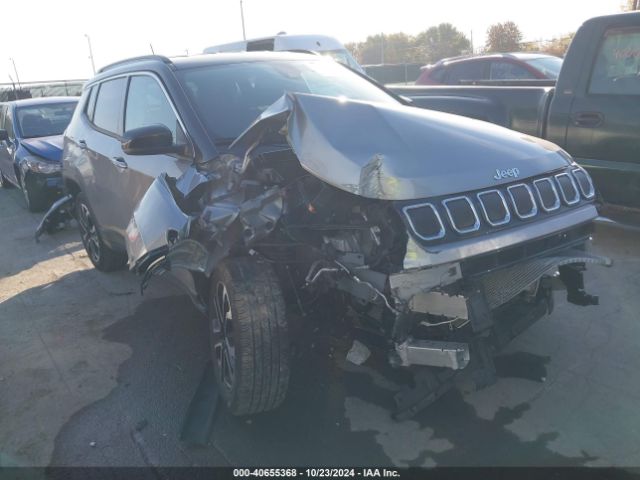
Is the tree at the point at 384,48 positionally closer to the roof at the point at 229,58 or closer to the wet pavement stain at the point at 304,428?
the roof at the point at 229,58

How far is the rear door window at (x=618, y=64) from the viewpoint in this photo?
4.87 m

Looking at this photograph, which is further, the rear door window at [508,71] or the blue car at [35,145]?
the rear door window at [508,71]

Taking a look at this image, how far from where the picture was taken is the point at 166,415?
3260 millimetres

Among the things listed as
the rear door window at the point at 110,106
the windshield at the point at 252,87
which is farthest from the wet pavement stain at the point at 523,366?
the rear door window at the point at 110,106

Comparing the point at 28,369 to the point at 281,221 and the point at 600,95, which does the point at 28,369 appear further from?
the point at 600,95

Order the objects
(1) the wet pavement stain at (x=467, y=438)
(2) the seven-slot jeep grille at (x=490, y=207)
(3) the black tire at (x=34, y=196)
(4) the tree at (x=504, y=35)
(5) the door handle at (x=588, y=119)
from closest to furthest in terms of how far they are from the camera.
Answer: (2) the seven-slot jeep grille at (x=490, y=207)
(1) the wet pavement stain at (x=467, y=438)
(5) the door handle at (x=588, y=119)
(3) the black tire at (x=34, y=196)
(4) the tree at (x=504, y=35)

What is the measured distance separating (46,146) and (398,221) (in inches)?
303

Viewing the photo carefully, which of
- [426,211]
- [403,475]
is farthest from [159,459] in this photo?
[426,211]

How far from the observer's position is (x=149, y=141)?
347cm

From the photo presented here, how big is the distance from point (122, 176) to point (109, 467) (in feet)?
7.54

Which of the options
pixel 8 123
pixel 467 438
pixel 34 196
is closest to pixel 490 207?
pixel 467 438

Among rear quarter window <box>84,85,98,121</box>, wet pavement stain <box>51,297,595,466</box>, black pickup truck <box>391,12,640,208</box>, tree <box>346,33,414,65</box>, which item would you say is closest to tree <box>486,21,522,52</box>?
tree <box>346,33,414,65</box>

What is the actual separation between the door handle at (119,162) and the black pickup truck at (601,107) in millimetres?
3727

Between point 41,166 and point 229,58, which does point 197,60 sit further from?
point 41,166
